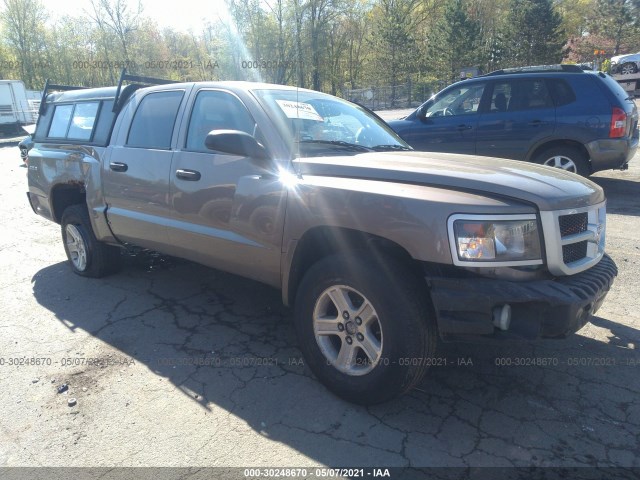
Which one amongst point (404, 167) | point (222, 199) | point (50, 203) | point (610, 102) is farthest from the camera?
point (610, 102)

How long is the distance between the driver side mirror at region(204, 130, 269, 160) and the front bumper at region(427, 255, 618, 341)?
4.77 feet

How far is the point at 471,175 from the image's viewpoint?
2.74 m

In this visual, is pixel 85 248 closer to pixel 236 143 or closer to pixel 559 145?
pixel 236 143

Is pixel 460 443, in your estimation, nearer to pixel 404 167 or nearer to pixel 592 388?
pixel 592 388

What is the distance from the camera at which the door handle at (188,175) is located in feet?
12.0

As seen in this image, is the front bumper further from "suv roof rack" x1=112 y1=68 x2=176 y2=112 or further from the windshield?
"suv roof rack" x1=112 y1=68 x2=176 y2=112

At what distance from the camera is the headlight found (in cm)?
244

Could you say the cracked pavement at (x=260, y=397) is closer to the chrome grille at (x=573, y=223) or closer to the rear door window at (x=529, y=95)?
the chrome grille at (x=573, y=223)

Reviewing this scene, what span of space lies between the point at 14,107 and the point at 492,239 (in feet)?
103

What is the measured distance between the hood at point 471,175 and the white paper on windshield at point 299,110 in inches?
20.0

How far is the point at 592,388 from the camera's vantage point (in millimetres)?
3014

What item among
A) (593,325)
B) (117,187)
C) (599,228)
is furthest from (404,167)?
(117,187)

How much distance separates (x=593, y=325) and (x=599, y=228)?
1.21 m

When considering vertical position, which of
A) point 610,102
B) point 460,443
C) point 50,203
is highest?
point 610,102
